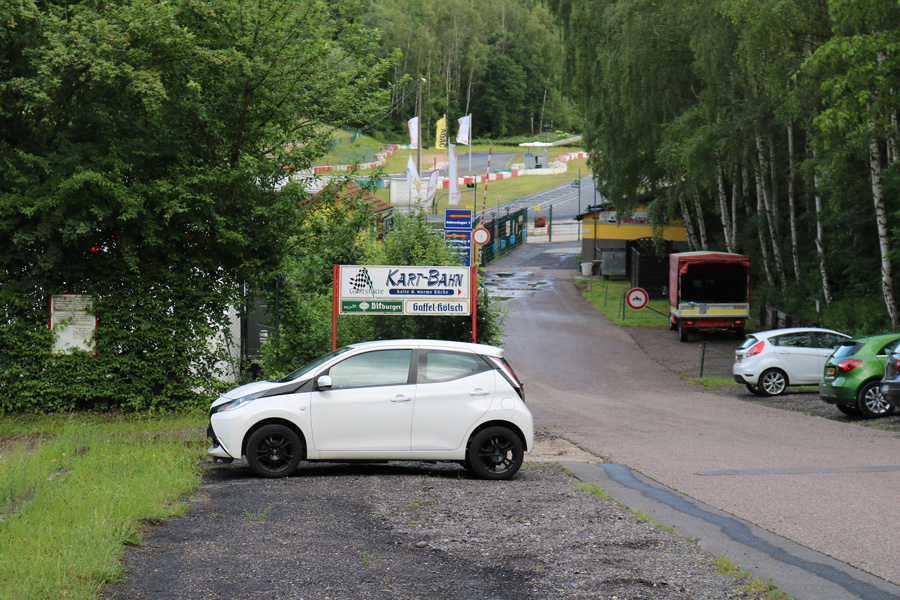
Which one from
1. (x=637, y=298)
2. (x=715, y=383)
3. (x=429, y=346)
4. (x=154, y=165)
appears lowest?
(x=715, y=383)

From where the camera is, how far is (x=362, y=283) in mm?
14539

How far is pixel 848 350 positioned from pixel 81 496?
14638 mm

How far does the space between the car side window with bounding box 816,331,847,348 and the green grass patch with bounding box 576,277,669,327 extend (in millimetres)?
13665

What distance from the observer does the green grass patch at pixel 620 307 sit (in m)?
36.4

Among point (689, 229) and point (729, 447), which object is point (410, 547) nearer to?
point (729, 447)

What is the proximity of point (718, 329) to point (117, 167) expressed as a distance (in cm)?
2312

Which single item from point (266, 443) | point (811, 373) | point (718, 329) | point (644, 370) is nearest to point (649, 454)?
point (266, 443)

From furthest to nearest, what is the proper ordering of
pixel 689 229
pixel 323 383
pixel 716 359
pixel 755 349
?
pixel 689 229
pixel 716 359
pixel 755 349
pixel 323 383

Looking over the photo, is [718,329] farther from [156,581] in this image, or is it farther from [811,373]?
[156,581]

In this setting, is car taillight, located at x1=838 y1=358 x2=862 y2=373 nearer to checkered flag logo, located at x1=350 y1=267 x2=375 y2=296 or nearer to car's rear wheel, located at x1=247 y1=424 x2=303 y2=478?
checkered flag logo, located at x1=350 y1=267 x2=375 y2=296

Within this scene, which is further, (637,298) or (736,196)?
(736,196)

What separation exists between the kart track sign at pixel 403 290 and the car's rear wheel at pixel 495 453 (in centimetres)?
468

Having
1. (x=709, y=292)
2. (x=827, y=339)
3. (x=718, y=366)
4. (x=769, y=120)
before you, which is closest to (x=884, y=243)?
(x=827, y=339)

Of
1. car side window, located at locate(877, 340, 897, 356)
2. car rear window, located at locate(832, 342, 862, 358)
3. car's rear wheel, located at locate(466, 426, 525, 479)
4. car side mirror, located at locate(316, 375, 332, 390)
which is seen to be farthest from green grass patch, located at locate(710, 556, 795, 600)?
car side window, located at locate(877, 340, 897, 356)
